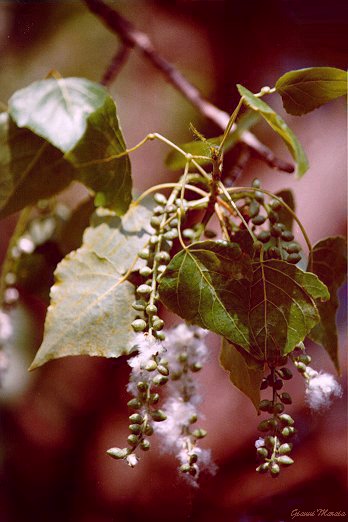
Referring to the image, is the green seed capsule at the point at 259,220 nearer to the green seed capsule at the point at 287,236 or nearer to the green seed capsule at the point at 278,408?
the green seed capsule at the point at 287,236

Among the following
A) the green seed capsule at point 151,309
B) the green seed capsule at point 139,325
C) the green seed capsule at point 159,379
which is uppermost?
the green seed capsule at point 151,309

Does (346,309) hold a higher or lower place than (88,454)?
higher

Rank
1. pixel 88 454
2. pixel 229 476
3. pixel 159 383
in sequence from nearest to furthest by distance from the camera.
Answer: pixel 159 383 → pixel 229 476 → pixel 88 454

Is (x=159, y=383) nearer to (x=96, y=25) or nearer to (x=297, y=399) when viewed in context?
(x=297, y=399)

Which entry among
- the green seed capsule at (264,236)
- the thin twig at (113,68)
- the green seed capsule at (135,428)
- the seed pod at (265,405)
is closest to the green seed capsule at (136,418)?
the green seed capsule at (135,428)

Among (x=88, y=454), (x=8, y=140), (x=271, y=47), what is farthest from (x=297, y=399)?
(x=271, y=47)

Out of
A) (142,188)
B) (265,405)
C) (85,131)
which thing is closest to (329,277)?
(265,405)
